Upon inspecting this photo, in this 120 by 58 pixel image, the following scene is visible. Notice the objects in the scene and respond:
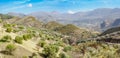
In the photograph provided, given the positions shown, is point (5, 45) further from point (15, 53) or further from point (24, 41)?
point (24, 41)

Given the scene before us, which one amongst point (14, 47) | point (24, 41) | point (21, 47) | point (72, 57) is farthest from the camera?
point (24, 41)

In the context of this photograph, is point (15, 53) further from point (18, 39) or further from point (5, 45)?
point (18, 39)

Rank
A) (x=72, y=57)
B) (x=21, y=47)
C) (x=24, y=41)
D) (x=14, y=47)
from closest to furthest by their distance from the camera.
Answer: (x=14, y=47)
(x=21, y=47)
(x=72, y=57)
(x=24, y=41)

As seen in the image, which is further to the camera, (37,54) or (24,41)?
(24,41)

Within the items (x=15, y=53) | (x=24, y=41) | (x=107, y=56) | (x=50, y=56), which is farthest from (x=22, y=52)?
(x=107, y=56)

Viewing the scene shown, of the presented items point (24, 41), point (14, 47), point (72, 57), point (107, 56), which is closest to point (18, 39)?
point (24, 41)

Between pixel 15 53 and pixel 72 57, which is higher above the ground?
pixel 15 53

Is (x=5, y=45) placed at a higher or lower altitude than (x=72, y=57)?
higher

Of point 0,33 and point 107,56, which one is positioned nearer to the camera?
point 107,56

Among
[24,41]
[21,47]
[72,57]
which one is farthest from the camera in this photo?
[24,41]
